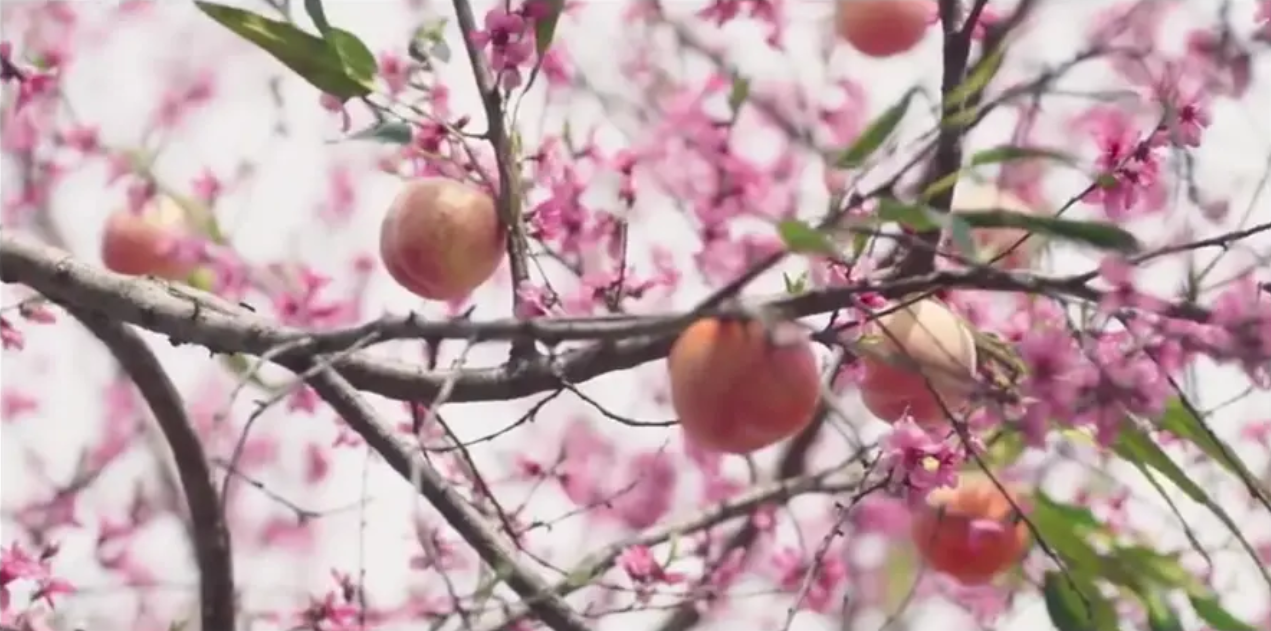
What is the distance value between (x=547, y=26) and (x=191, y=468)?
1.36 feet

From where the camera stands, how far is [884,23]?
30.5 inches

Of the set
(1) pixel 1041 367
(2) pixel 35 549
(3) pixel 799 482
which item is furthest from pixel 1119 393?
A: (2) pixel 35 549

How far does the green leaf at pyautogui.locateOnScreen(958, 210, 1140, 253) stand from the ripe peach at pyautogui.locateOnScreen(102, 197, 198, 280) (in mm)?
679

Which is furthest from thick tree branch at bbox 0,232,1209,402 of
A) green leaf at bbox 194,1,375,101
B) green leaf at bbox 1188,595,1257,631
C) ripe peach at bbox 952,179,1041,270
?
green leaf at bbox 1188,595,1257,631

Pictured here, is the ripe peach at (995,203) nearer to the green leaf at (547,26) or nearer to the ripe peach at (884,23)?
the ripe peach at (884,23)

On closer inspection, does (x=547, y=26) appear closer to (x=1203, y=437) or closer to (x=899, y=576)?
(x=1203, y=437)

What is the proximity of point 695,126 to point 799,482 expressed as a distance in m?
0.32

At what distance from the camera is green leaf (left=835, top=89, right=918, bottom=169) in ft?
1.65

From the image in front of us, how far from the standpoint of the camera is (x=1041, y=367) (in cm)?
45

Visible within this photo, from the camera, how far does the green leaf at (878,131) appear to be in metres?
0.50

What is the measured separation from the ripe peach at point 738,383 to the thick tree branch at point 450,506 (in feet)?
0.71

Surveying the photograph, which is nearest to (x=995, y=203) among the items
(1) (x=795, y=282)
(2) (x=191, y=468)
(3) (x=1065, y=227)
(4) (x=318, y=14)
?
(1) (x=795, y=282)

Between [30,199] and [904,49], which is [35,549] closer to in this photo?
[30,199]

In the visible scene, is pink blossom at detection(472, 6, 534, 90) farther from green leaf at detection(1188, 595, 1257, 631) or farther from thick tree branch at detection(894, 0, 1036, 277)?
green leaf at detection(1188, 595, 1257, 631)
